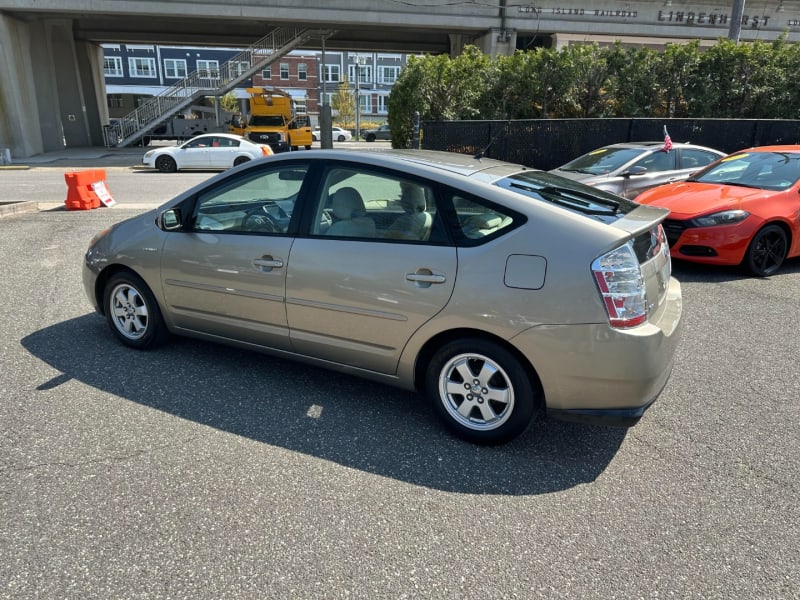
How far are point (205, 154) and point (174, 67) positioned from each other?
53.1m

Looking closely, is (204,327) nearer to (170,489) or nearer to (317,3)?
(170,489)

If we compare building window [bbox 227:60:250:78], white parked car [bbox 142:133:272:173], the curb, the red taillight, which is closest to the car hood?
the red taillight

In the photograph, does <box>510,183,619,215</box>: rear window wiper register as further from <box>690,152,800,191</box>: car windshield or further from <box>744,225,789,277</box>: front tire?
<box>690,152,800,191</box>: car windshield

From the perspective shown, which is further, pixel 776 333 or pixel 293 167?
pixel 776 333

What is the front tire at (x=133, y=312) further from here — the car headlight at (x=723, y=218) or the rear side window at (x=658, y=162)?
the rear side window at (x=658, y=162)

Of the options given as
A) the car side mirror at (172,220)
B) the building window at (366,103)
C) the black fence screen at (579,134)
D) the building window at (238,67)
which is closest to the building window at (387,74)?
the building window at (366,103)

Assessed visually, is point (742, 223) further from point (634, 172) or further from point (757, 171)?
point (634, 172)

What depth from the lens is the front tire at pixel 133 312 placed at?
445 cm

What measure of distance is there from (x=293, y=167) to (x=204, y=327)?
4.41 feet

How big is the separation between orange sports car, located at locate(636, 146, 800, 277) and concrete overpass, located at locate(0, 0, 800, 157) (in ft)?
75.4

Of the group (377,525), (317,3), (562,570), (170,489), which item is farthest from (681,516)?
(317,3)

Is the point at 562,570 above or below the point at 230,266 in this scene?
below

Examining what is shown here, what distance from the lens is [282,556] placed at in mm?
2494

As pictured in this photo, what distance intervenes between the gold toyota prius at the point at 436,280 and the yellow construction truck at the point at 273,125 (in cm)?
2782
